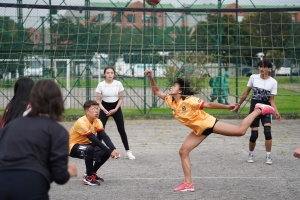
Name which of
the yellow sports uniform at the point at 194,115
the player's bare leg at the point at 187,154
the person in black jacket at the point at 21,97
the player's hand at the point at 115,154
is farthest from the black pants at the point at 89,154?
the person in black jacket at the point at 21,97

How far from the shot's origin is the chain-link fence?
702 inches

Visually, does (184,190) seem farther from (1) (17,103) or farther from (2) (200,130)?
(1) (17,103)

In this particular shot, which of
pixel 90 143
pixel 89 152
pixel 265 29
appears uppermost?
pixel 265 29

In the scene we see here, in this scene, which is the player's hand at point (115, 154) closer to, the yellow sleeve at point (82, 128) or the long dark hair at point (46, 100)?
the yellow sleeve at point (82, 128)

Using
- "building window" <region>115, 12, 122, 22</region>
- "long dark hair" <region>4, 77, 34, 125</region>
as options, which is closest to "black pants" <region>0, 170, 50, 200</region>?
"long dark hair" <region>4, 77, 34, 125</region>

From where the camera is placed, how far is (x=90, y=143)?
8.68m

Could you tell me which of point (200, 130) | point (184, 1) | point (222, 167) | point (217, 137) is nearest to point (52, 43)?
point (184, 1)

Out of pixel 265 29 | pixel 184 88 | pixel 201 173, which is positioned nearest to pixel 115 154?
pixel 184 88

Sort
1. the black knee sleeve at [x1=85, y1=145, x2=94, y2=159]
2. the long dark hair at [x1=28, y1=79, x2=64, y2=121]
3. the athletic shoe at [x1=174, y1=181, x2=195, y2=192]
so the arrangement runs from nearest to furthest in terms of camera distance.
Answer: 1. the long dark hair at [x1=28, y1=79, x2=64, y2=121]
2. the athletic shoe at [x1=174, y1=181, x2=195, y2=192]
3. the black knee sleeve at [x1=85, y1=145, x2=94, y2=159]

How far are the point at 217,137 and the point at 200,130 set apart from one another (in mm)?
6125

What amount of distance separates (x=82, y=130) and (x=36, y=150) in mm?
4293

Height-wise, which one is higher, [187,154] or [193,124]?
[193,124]

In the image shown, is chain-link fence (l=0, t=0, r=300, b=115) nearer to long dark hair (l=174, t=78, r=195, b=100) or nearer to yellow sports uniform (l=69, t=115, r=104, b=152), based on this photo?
long dark hair (l=174, t=78, r=195, b=100)

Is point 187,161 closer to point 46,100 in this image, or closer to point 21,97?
point 21,97
